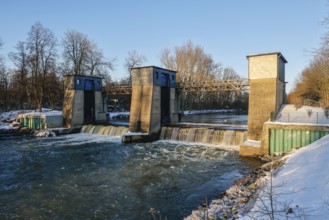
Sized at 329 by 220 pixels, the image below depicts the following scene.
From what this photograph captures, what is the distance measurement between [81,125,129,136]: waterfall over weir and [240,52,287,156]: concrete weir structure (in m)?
11.5

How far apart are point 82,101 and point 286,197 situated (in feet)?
80.9

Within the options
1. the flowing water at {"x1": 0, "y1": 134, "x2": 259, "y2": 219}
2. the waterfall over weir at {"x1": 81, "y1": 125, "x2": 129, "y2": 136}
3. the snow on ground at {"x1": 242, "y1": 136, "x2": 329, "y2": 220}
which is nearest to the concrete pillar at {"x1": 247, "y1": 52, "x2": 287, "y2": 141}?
the flowing water at {"x1": 0, "y1": 134, "x2": 259, "y2": 219}

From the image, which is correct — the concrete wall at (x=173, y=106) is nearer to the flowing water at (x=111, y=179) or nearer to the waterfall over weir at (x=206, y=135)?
the waterfall over weir at (x=206, y=135)

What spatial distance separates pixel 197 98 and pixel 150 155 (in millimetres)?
44975

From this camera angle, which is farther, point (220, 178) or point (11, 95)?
point (11, 95)

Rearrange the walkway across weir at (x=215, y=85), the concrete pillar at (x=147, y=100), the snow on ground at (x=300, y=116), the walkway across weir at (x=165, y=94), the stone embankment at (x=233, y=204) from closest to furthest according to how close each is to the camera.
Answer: the stone embankment at (x=233, y=204) → the snow on ground at (x=300, y=116) → the walkway across weir at (x=165, y=94) → the walkway across weir at (x=215, y=85) → the concrete pillar at (x=147, y=100)

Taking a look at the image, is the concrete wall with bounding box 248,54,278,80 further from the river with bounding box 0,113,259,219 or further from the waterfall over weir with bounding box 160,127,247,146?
the river with bounding box 0,113,259,219

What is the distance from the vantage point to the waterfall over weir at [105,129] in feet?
77.1

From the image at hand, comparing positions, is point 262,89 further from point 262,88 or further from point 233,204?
point 233,204

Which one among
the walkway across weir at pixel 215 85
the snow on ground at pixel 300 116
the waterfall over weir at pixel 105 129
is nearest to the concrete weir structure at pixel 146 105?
the waterfall over weir at pixel 105 129

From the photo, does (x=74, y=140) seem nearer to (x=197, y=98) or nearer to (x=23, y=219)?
(x=23, y=219)

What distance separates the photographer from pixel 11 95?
44.1 m

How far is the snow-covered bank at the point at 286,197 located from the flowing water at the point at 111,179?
4.59 feet

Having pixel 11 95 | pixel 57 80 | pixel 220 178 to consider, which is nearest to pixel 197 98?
pixel 57 80
